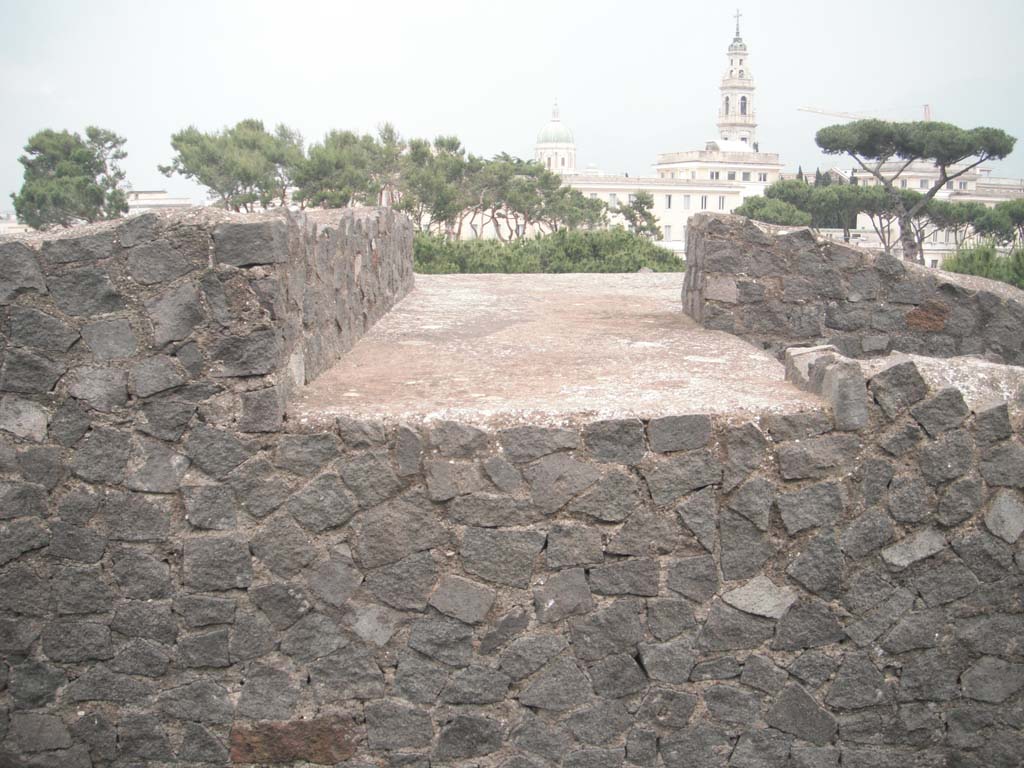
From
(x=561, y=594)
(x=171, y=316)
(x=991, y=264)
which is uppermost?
(x=171, y=316)

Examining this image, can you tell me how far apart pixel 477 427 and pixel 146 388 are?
4.30ft

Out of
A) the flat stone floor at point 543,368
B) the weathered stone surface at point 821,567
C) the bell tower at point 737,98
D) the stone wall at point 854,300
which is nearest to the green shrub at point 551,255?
the flat stone floor at point 543,368

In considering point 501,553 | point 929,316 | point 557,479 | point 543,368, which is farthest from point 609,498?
point 929,316

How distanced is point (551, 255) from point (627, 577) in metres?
15.5

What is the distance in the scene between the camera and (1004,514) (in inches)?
184

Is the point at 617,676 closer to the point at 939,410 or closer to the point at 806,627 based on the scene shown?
the point at 806,627

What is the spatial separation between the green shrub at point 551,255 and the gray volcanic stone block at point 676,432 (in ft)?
48.0

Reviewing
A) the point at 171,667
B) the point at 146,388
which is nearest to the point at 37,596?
the point at 171,667

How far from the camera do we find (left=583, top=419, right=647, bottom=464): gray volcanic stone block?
176 inches

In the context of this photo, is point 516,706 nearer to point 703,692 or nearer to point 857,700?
point 703,692

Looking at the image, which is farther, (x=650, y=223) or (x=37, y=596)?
(x=650, y=223)

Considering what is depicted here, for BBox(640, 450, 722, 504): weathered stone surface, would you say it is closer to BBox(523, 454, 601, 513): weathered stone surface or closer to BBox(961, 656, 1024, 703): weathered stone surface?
BBox(523, 454, 601, 513): weathered stone surface

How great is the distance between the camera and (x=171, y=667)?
4562 millimetres

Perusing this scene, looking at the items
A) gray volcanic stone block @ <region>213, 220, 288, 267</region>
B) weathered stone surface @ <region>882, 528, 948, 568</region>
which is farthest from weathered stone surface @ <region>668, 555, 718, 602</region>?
gray volcanic stone block @ <region>213, 220, 288, 267</region>
